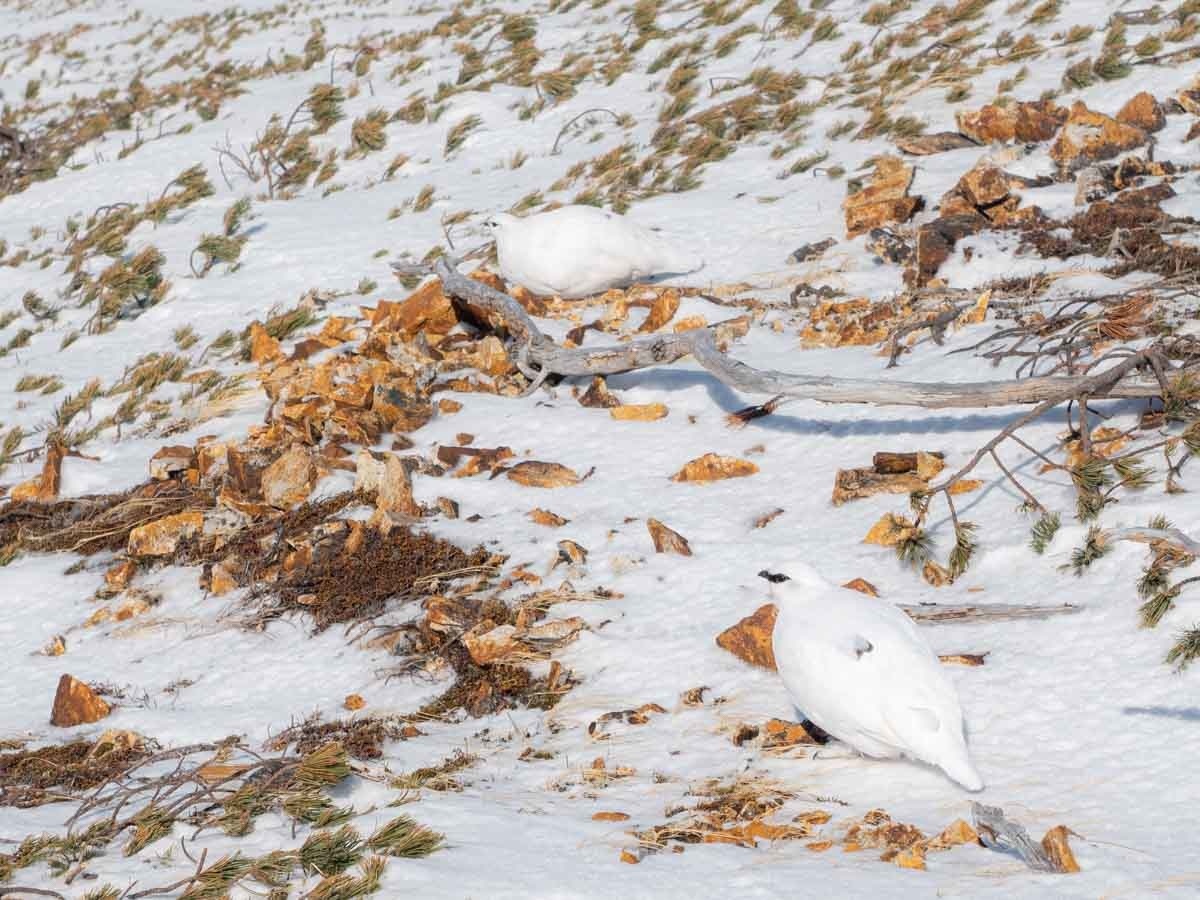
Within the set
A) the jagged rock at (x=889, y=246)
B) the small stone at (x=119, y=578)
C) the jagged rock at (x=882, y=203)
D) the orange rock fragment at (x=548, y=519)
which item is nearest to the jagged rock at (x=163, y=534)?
the small stone at (x=119, y=578)

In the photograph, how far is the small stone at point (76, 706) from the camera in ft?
14.4

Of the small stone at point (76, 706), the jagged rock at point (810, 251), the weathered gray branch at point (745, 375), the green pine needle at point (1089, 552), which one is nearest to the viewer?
the green pine needle at point (1089, 552)

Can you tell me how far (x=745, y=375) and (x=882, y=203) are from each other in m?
2.85

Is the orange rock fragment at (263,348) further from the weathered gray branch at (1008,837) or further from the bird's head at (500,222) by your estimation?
the weathered gray branch at (1008,837)

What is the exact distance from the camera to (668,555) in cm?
487

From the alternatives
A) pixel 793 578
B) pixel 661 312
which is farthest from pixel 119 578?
pixel 793 578

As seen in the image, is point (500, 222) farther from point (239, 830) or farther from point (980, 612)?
point (239, 830)

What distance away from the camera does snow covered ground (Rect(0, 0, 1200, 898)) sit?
9.78ft

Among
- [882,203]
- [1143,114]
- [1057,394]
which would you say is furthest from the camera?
[1143,114]

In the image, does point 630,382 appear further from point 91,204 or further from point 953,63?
point 91,204

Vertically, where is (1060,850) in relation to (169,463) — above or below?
Answer: above

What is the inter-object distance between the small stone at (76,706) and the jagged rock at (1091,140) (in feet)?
20.9

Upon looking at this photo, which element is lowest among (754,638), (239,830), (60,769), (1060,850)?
(754,638)

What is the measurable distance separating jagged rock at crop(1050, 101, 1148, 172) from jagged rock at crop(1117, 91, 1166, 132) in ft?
0.43
